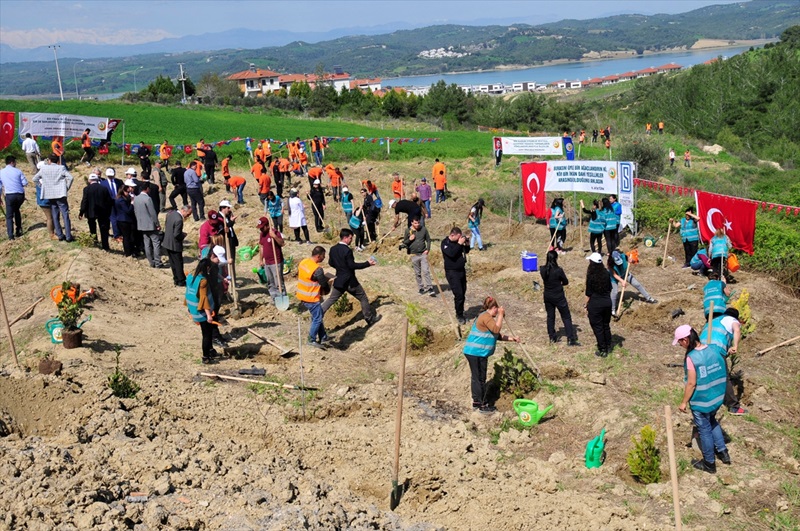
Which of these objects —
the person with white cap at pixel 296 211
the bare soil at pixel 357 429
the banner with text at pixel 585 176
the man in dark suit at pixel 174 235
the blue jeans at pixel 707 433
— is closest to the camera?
the bare soil at pixel 357 429

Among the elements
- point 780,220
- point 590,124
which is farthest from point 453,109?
point 780,220

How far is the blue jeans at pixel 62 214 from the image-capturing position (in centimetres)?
1703

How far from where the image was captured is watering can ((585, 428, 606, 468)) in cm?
894

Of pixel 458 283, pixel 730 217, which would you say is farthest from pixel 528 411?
pixel 730 217

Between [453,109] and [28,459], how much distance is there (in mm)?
74330

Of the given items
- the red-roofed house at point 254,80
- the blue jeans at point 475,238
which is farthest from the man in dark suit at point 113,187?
the red-roofed house at point 254,80

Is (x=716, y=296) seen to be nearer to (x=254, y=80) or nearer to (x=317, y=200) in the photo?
(x=317, y=200)

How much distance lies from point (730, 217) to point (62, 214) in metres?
14.5

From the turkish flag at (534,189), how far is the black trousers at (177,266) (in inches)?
430

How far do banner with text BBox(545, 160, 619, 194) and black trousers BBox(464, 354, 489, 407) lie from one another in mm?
10973

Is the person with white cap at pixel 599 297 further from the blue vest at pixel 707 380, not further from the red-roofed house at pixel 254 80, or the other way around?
the red-roofed house at pixel 254 80

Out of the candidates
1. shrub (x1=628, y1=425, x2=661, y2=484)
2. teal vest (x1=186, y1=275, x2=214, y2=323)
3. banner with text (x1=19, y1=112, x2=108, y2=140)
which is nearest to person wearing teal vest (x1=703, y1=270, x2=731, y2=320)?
shrub (x1=628, y1=425, x2=661, y2=484)

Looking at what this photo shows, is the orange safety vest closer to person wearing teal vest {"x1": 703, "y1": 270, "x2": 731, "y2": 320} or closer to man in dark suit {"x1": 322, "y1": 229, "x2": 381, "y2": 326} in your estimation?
man in dark suit {"x1": 322, "y1": 229, "x2": 381, "y2": 326}

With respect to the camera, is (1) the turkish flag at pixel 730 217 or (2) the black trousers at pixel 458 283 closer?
(2) the black trousers at pixel 458 283
